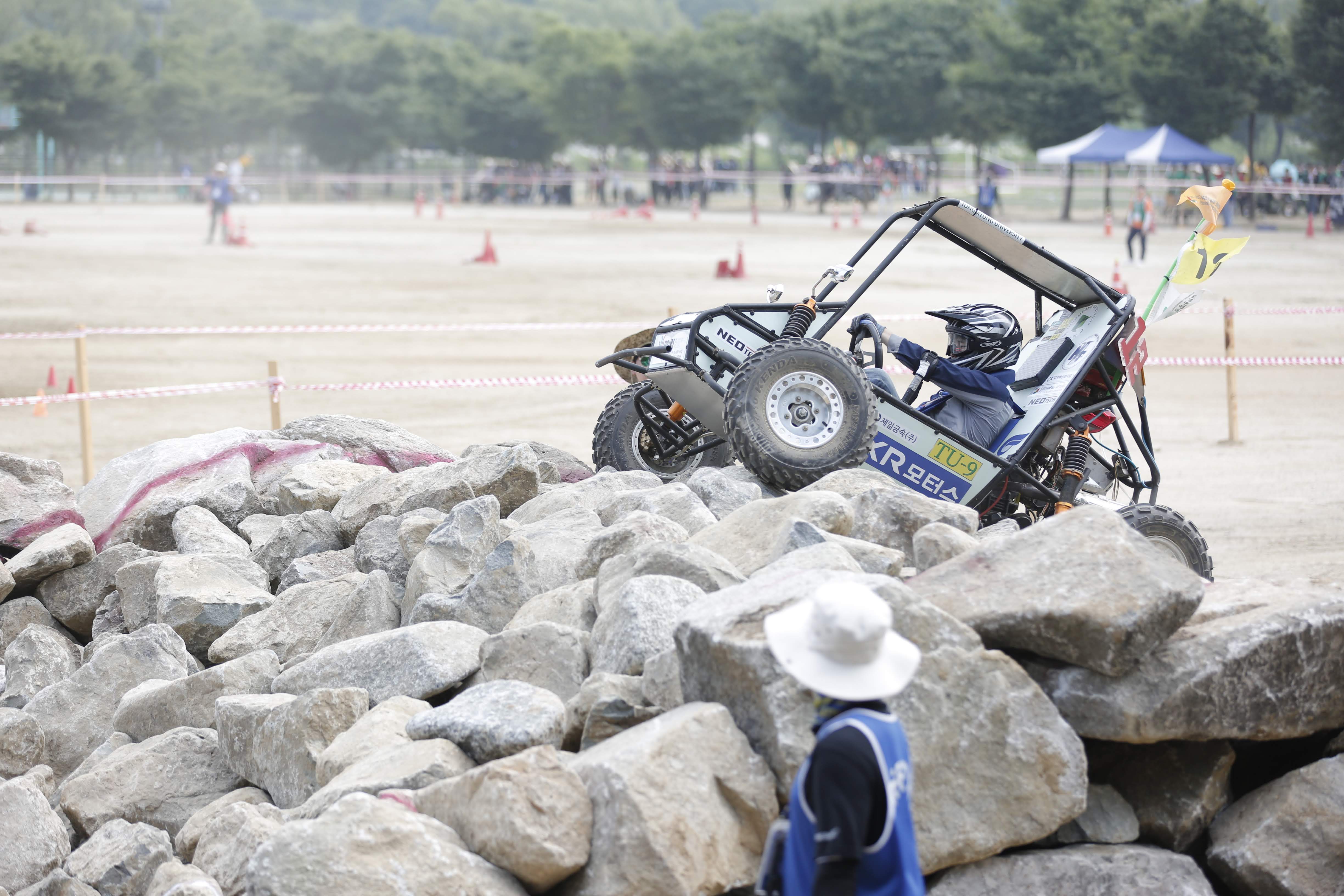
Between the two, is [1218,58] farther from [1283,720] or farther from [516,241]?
[1283,720]

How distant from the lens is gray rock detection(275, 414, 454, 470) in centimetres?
905

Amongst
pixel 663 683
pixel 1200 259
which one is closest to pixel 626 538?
pixel 663 683

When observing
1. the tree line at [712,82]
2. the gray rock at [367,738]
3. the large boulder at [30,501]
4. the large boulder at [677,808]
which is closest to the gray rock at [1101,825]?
the large boulder at [677,808]

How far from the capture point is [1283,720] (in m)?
4.56

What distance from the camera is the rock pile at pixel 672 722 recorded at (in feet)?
13.3

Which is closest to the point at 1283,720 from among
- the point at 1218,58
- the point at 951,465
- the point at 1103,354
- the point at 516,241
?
the point at 951,465

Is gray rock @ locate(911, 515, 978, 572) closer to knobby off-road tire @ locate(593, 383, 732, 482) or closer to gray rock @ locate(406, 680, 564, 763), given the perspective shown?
gray rock @ locate(406, 680, 564, 763)

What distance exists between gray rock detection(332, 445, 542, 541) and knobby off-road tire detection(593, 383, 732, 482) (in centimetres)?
56

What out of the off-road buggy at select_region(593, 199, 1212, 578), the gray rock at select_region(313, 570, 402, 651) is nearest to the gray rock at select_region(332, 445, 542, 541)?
the off-road buggy at select_region(593, 199, 1212, 578)

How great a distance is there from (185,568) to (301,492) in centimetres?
115

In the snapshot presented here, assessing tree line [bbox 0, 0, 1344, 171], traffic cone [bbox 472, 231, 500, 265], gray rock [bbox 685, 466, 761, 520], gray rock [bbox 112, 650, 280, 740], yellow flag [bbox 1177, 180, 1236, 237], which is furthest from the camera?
tree line [bbox 0, 0, 1344, 171]

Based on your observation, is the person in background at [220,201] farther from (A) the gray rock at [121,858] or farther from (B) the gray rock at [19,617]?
(A) the gray rock at [121,858]

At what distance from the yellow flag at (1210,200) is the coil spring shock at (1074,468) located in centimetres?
142

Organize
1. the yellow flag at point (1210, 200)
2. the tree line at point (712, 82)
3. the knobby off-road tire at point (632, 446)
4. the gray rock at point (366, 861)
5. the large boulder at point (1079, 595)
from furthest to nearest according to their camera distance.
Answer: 1. the tree line at point (712, 82)
2. the knobby off-road tire at point (632, 446)
3. the yellow flag at point (1210, 200)
4. the large boulder at point (1079, 595)
5. the gray rock at point (366, 861)
